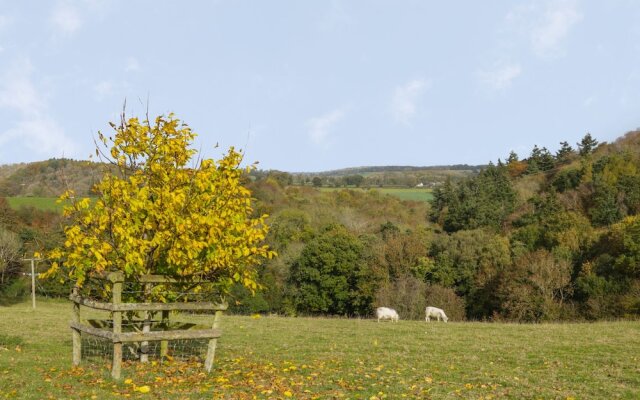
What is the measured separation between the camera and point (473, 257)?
229 ft

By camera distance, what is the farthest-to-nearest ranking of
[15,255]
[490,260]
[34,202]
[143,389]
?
[34,202]
[490,260]
[15,255]
[143,389]

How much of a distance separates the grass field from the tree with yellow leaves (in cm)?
231

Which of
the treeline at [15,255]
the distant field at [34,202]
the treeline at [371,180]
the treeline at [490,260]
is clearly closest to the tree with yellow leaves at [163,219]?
the treeline at [490,260]

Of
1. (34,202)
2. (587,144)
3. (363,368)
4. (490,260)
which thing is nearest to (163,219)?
(363,368)

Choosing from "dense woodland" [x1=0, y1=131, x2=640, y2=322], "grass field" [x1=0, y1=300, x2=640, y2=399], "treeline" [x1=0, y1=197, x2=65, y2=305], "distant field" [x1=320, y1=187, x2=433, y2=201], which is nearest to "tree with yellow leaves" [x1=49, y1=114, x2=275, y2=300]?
"grass field" [x1=0, y1=300, x2=640, y2=399]

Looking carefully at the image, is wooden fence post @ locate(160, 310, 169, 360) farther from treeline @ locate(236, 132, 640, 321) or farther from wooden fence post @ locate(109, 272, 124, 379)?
treeline @ locate(236, 132, 640, 321)

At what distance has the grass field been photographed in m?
11.3

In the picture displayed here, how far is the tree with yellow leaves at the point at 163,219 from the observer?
1216cm

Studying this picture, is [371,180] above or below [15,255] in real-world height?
above

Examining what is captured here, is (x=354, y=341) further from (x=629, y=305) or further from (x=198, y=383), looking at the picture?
(x=629, y=305)

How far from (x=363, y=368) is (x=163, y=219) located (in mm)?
6249

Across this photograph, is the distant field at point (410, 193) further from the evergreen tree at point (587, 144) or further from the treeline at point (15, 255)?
the treeline at point (15, 255)

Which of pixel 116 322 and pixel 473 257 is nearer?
pixel 116 322

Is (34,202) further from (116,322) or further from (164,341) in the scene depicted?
(116,322)
